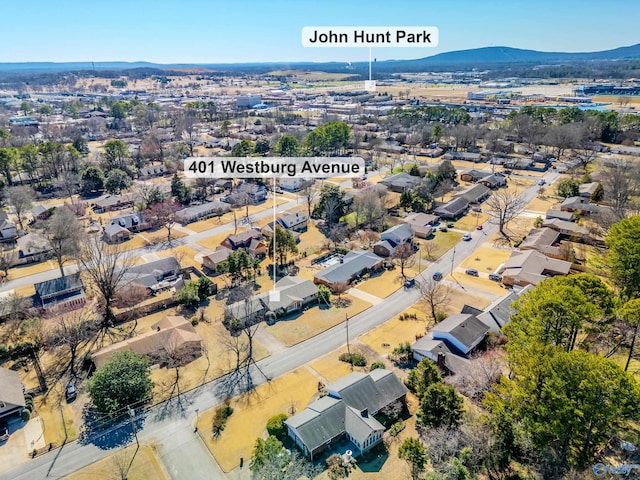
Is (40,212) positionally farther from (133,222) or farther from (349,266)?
(349,266)

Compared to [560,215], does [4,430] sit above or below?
below

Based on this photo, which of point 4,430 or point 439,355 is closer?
point 4,430

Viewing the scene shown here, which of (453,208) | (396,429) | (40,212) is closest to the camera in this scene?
(396,429)

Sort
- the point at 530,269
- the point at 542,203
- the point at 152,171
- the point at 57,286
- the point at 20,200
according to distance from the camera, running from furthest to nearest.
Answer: the point at 152,171
the point at 542,203
the point at 20,200
the point at 530,269
the point at 57,286

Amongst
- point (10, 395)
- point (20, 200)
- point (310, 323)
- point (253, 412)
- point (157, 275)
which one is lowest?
point (253, 412)

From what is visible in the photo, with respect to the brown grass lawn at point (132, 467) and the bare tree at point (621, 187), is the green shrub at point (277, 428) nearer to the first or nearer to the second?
the brown grass lawn at point (132, 467)

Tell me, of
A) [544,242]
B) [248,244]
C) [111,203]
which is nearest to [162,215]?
[111,203]

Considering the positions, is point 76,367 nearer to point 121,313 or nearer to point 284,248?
point 121,313
